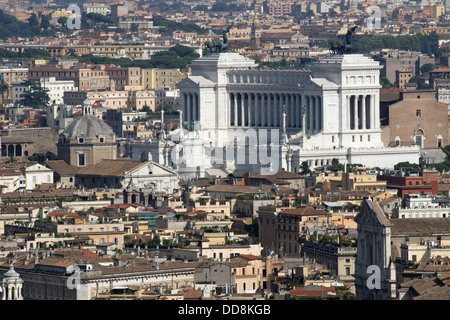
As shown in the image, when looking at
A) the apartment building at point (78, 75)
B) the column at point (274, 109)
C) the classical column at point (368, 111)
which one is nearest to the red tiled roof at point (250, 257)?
the classical column at point (368, 111)

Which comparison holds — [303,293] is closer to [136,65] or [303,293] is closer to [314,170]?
[314,170]

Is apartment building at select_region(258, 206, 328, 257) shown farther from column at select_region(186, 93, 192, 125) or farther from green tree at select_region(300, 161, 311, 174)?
column at select_region(186, 93, 192, 125)

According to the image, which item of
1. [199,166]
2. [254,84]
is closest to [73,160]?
[199,166]

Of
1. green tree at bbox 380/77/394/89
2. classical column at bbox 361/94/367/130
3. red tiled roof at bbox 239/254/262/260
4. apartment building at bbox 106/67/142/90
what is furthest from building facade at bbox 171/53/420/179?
apartment building at bbox 106/67/142/90

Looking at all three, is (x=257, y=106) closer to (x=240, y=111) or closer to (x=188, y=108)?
(x=240, y=111)

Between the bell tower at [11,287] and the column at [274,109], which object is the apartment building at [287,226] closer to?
the bell tower at [11,287]

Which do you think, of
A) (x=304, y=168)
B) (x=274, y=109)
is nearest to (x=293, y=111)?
(x=274, y=109)
